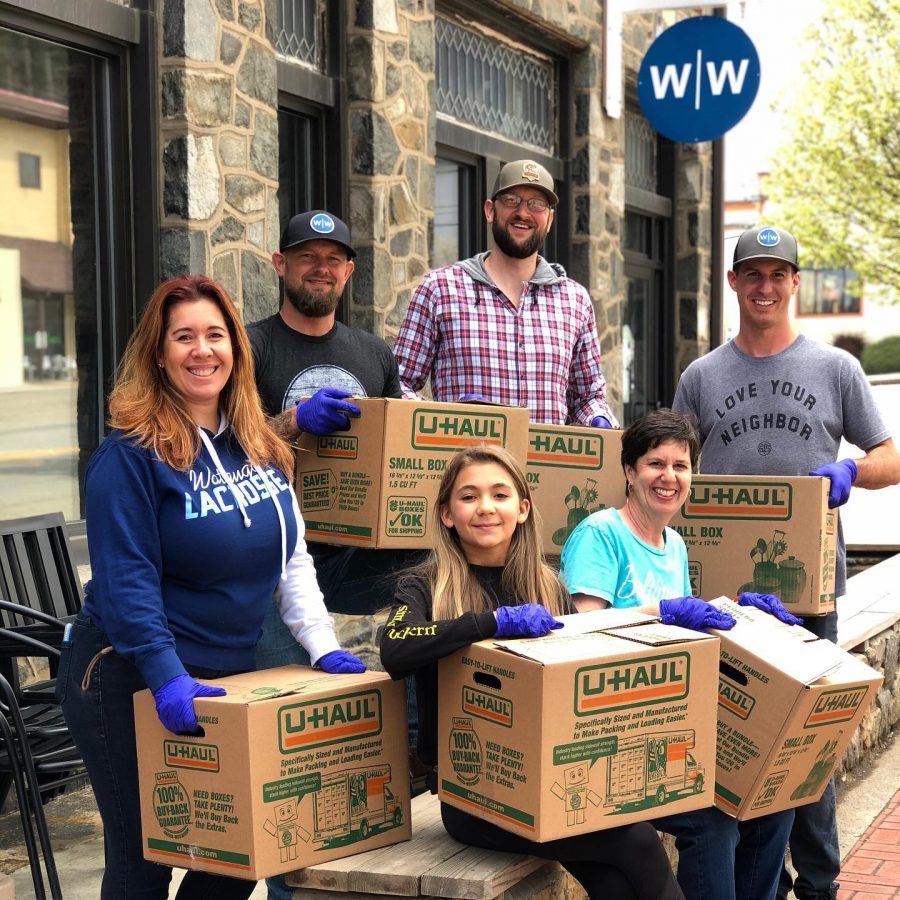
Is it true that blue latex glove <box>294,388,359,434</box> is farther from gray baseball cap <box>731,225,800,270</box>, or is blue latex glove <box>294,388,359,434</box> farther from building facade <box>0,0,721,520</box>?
building facade <box>0,0,721,520</box>

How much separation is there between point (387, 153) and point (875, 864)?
154 inches

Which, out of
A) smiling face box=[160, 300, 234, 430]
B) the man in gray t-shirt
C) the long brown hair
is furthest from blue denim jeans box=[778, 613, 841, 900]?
smiling face box=[160, 300, 234, 430]

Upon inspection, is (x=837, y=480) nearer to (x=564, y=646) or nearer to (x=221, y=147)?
(x=564, y=646)

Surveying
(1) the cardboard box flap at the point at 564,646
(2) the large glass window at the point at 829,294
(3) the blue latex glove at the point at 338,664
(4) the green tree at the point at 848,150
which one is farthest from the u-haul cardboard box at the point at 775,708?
(2) the large glass window at the point at 829,294

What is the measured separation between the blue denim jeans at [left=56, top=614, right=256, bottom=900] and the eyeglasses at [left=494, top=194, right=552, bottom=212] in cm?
183

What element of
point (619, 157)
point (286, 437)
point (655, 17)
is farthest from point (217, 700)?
point (655, 17)

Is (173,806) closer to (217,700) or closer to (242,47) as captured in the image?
(217,700)

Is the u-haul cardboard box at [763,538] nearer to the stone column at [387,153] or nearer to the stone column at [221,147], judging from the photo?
the stone column at [221,147]

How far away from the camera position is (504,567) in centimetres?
331

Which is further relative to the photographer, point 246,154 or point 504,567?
point 246,154

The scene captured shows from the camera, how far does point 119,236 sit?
5430mm

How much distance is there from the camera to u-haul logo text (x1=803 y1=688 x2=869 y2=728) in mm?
3330

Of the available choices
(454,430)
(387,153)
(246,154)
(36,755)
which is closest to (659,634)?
(454,430)

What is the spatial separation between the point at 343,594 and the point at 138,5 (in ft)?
8.95
